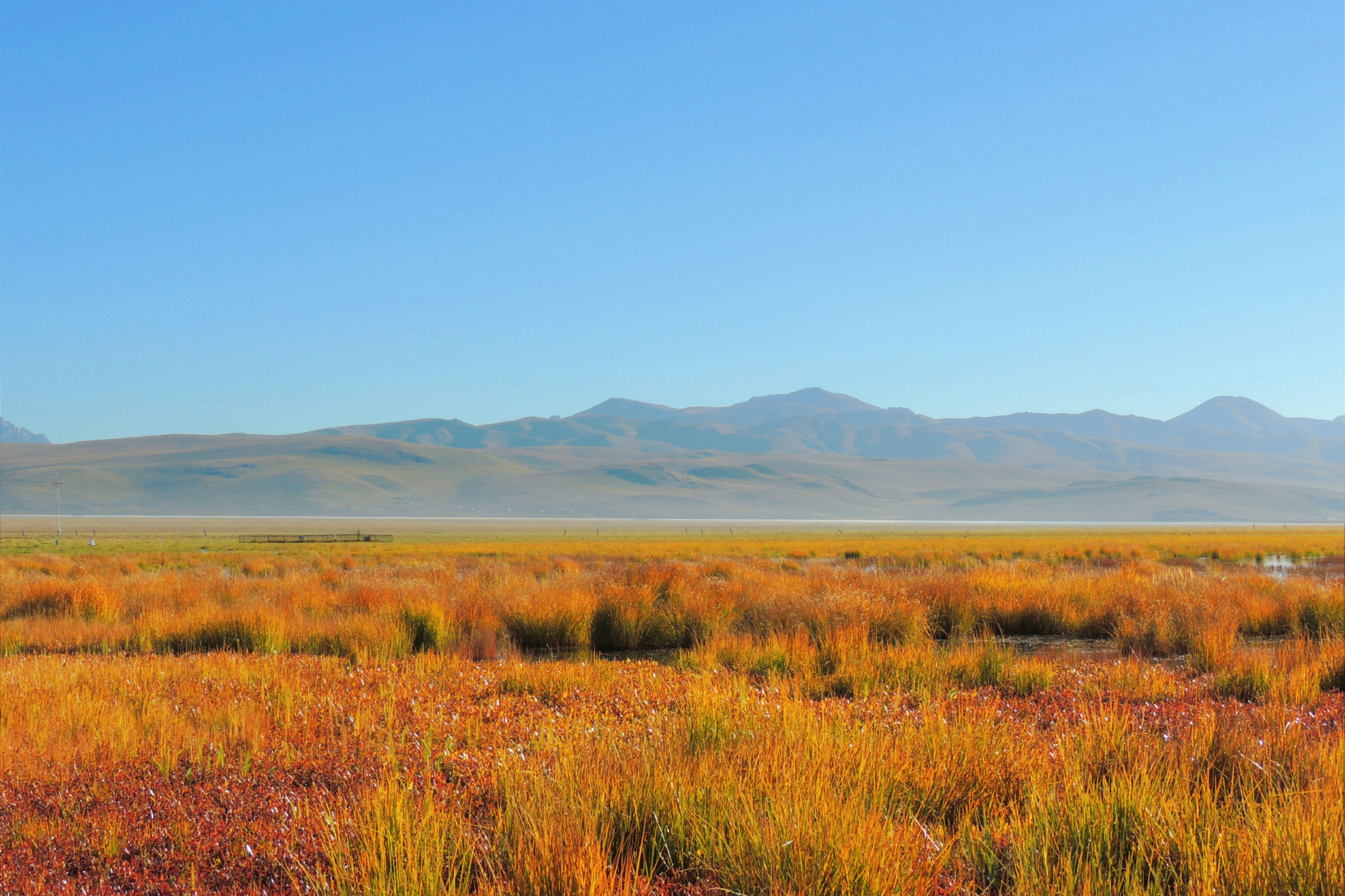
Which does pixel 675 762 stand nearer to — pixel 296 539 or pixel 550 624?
pixel 550 624

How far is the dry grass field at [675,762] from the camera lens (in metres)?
3.57

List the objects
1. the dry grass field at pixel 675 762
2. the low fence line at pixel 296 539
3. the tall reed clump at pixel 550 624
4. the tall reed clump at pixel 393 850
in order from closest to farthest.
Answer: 1. the tall reed clump at pixel 393 850
2. the dry grass field at pixel 675 762
3. the tall reed clump at pixel 550 624
4. the low fence line at pixel 296 539

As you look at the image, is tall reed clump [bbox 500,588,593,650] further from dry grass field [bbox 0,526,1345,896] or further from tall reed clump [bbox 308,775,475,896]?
tall reed clump [bbox 308,775,475,896]

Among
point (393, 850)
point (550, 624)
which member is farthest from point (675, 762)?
point (550, 624)

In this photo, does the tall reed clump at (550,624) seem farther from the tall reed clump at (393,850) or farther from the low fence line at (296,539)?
the low fence line at (296,539)

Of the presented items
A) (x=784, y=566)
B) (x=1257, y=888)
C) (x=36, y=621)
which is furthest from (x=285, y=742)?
(x=784, y=566)

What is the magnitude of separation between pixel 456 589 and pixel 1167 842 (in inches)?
619

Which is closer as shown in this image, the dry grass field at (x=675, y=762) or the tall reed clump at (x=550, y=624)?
the dry grass field at (x=675, y=762)

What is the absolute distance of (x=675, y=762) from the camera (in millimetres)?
4574

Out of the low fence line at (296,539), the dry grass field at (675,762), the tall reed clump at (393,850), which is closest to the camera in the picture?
the tall reed clump at (393,850)

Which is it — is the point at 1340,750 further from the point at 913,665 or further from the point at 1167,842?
the point at 913,665

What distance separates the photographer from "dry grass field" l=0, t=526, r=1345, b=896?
11.7 feet

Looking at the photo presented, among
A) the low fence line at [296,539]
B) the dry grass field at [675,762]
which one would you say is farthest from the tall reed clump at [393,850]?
the low fence line at [296,539]

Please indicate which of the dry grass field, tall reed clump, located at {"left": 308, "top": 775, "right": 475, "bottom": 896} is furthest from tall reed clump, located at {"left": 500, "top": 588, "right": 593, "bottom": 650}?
tall reed clump, located at {"left": 308, "top": 775, "right": 475, "bottom": 896}
